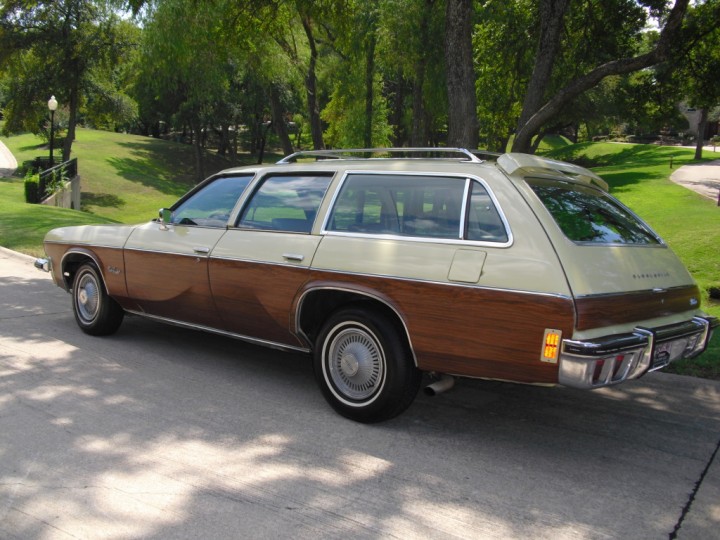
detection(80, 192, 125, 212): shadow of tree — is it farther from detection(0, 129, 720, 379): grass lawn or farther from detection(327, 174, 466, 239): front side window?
detection(327, 174, 466, 239): front side window

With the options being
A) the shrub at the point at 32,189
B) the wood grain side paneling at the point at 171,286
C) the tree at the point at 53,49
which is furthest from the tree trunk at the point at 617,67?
the tree at the point at 53,49

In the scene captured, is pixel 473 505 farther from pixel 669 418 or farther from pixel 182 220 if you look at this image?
pixel 182 220

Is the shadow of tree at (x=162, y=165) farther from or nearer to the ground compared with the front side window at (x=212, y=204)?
farther from the ground

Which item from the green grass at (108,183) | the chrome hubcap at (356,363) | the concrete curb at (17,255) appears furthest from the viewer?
the green grass at (108,183)

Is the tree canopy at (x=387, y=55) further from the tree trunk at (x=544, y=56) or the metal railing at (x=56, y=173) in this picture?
the metal railing at (x=56, y=173)

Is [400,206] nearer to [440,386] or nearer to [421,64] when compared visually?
[440,386]

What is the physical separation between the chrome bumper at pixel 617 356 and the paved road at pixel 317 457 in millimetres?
621

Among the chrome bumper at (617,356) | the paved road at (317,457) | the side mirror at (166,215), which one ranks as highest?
the side mirror at (166,215)

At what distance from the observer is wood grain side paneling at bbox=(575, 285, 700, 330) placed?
11.7 ft

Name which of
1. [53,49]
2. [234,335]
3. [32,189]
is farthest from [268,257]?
[53,49]

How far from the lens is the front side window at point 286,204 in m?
4.97

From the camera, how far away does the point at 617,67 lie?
25.5 feet

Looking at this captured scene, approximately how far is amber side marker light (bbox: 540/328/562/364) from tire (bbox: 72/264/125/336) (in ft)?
14.3

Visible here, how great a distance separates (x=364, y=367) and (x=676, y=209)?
18962mm
